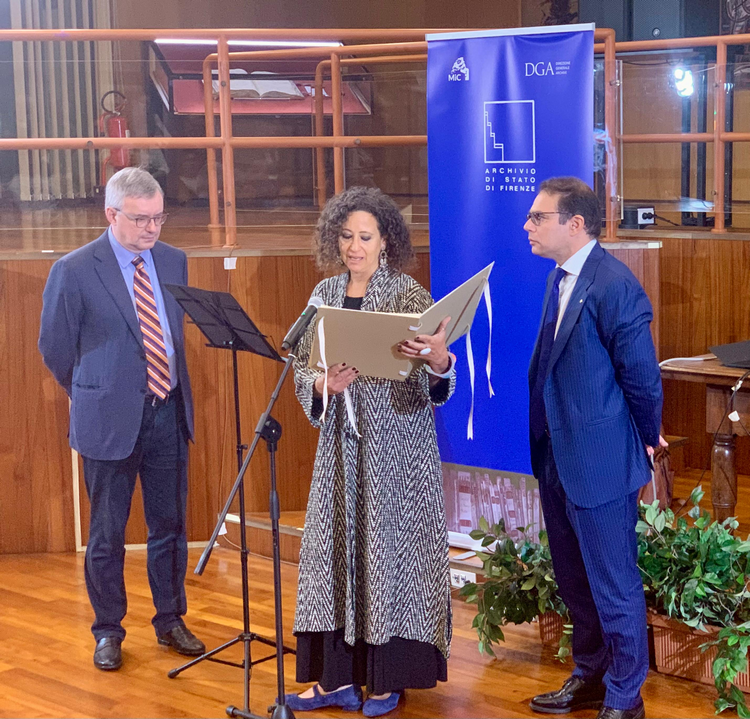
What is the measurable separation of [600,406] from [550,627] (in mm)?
1102

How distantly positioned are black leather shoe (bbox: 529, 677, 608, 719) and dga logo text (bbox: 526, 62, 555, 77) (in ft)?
6.48

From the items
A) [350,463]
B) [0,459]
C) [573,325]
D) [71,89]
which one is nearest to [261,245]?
[71,89]

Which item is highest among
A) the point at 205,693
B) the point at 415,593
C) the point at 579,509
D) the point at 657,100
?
the point at 657,100

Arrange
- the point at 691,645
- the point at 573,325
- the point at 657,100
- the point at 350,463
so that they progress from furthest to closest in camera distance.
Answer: the point at 657,100 → the point at 691,645 → the point at 350,463 → the point at 573,325

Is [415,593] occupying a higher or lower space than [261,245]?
lower

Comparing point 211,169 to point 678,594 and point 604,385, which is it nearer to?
point 604,385

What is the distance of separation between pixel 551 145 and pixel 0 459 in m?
2.76

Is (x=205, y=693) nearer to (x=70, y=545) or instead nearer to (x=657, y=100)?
(x=70, y=545)

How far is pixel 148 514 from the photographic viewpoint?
3609mm

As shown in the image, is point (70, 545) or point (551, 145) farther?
point (70, 545)

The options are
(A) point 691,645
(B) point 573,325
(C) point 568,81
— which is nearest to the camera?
(B) point 573,325

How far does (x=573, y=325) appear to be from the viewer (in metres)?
2.76

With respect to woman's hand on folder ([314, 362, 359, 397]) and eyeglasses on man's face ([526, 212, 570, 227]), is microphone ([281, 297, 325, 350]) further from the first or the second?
eyeglasses on man's face ([526, 212, 570, 227])

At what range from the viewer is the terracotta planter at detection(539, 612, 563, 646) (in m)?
3.51
